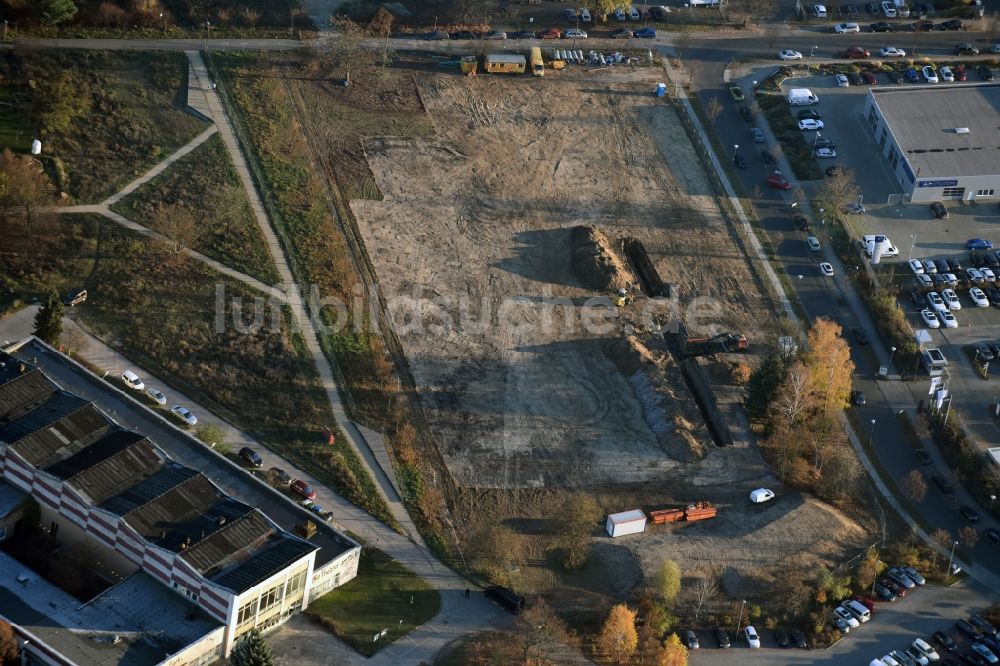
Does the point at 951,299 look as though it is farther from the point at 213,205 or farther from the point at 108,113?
the point at 108,113

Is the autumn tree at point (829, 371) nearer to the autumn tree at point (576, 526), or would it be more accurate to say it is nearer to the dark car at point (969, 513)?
the dark car at point (969, 513)

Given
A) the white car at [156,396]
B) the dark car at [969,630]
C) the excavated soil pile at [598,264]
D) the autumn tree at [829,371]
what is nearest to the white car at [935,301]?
the autumn tree at [829,371]

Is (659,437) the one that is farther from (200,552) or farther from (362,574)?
(200,552)

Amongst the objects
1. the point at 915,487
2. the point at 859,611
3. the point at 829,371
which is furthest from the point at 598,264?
the point at 859,611

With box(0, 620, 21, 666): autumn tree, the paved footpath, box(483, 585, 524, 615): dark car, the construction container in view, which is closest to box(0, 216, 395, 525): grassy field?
the paved footpath

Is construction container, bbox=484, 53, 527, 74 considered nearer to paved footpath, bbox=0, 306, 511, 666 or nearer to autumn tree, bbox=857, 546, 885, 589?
paved footpath, bbox=0, 306, 511, 666

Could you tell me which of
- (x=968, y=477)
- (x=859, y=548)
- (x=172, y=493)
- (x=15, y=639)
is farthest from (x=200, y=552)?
(x=968, y=477)
